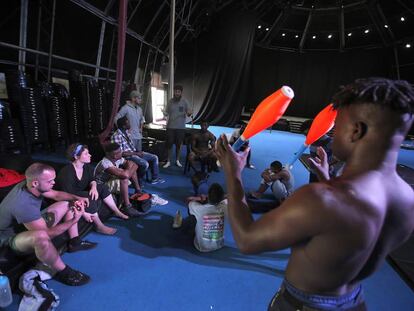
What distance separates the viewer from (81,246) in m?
2.44

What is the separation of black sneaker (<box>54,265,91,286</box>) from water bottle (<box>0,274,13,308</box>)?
31 cm

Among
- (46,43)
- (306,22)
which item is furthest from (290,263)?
(306,22)

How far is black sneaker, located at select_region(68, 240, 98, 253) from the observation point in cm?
239

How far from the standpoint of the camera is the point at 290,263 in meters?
0.79

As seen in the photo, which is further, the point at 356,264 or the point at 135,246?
the point at 135,246

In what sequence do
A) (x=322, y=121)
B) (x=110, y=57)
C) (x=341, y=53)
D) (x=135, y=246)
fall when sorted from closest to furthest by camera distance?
1. (x=322, y=121)
2. (x=135, y=246)
3. (x=110, y=57)
4. (x=341, y=53)

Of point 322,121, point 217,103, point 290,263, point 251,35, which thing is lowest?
point 290,263

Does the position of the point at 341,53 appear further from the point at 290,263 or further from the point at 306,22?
the point at 290,263

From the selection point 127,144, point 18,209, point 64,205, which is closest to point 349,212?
point 18,209

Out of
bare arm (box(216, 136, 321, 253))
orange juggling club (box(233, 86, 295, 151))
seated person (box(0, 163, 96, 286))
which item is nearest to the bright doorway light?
seated person (box(0, 163, 96, 286))

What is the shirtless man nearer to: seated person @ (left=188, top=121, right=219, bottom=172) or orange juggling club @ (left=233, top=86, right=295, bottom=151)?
orange juggling club @ (left=233, top=86, right=295, bottom=151)

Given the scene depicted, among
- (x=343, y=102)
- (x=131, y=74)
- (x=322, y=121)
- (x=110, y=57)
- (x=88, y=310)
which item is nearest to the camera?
(x=343, y=102)

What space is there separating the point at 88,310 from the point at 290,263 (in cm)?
164

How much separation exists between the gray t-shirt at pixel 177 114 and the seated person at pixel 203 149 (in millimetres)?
544
